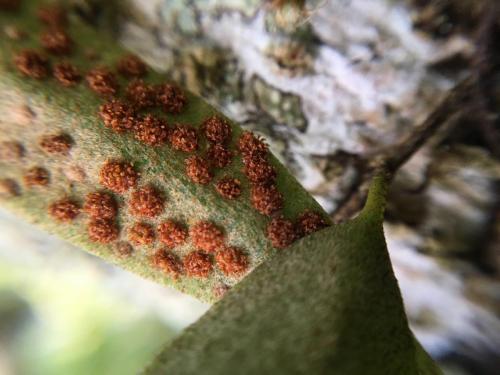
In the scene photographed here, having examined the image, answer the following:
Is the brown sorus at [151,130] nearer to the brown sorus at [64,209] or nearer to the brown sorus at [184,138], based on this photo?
the brown sorus at [184,138]

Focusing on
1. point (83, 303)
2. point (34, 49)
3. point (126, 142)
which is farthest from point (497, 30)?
point (83, 303)

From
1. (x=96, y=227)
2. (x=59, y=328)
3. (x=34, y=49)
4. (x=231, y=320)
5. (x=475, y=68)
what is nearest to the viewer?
(x=231, y=320)

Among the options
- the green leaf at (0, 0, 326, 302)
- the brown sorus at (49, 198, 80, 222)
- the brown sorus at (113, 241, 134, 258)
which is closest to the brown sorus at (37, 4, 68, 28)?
the green leaf at (0, 0, 326, 302)

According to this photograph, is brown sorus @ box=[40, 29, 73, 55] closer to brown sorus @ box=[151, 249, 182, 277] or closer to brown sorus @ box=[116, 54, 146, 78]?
brown sorus @ box=[116, 54, 146, 78]

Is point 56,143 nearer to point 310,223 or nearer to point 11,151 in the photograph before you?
point 11,151

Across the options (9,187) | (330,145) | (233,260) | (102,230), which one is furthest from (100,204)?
(330,145)

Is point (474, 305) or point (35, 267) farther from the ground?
point (474, 305)

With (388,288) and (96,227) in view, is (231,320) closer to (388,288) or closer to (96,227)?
A: (388,288)

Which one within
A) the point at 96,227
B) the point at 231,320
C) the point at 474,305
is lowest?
the point at 96,227
